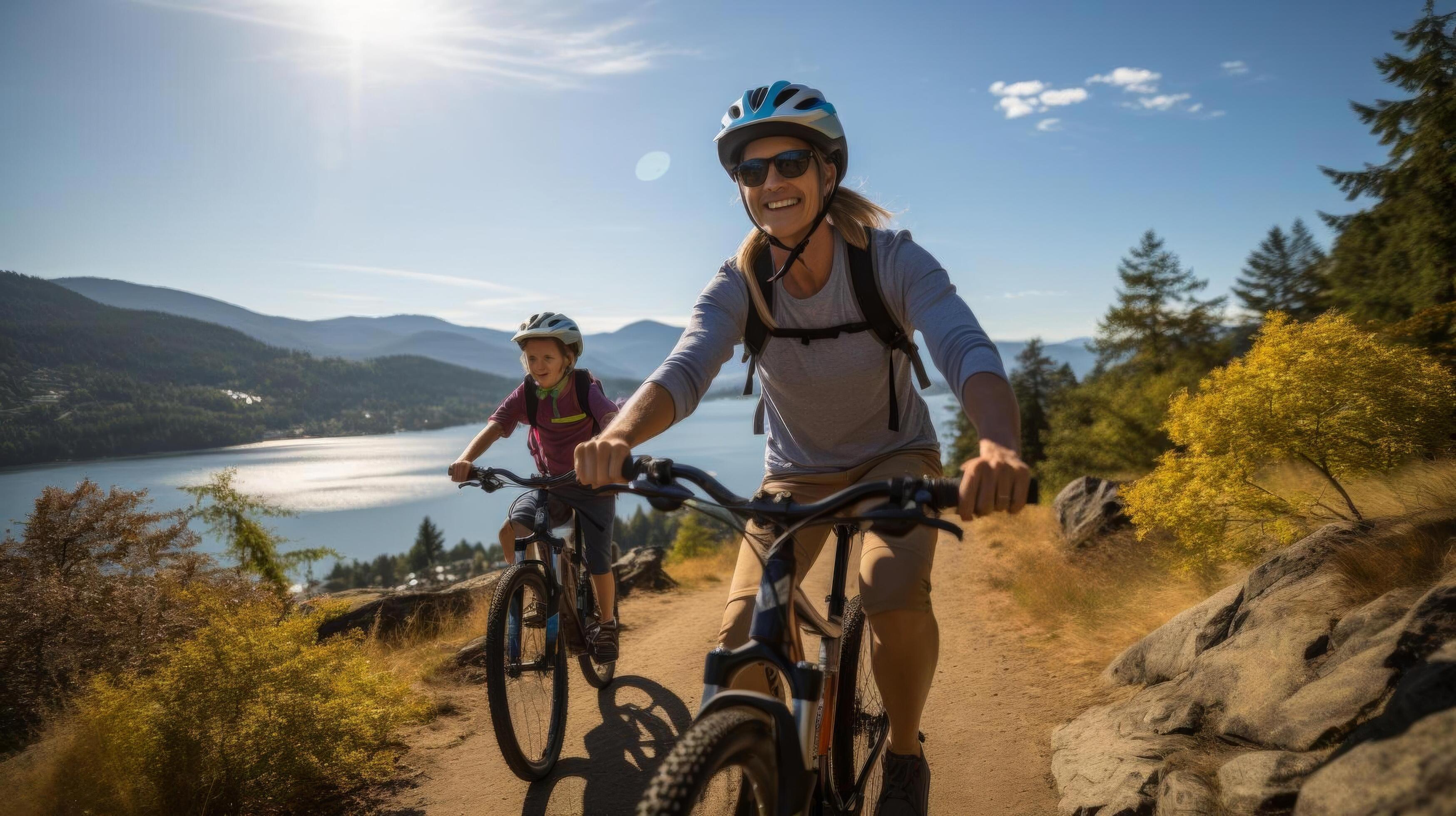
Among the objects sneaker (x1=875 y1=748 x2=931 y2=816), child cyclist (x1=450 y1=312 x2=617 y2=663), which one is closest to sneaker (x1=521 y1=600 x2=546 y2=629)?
child cyclist (x1=450 y1=312 x2=617 y2=663)

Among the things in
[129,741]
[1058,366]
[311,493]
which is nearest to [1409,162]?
[129,741]

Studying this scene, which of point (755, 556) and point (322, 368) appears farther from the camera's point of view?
point (322, 368)

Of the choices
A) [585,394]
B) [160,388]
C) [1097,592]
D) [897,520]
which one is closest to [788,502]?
[897,520]

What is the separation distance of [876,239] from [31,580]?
276 inches

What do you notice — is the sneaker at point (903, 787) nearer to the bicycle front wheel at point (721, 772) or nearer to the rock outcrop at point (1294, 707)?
the bicycle front wheel at point (721, 772)

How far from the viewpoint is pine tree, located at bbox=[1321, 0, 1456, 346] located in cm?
1667

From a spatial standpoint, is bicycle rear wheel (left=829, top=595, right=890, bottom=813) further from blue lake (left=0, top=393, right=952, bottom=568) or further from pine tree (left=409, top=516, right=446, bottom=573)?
blue lake (left=0, top=393, right=952, bottom=568)

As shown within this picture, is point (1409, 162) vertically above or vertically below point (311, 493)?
above

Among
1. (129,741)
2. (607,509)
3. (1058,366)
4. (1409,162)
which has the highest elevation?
(1409,162)

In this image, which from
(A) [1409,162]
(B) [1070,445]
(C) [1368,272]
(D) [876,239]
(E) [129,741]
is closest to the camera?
(D) [876,239]

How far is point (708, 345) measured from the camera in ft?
7.72

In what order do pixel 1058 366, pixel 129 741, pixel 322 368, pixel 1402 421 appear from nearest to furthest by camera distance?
pixel 129 741
pixel 1402 421
pixel 1058 366
pixel 322 368

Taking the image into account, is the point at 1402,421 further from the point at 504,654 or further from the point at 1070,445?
the point at 1070,445

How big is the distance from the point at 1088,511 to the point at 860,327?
11.4 m
